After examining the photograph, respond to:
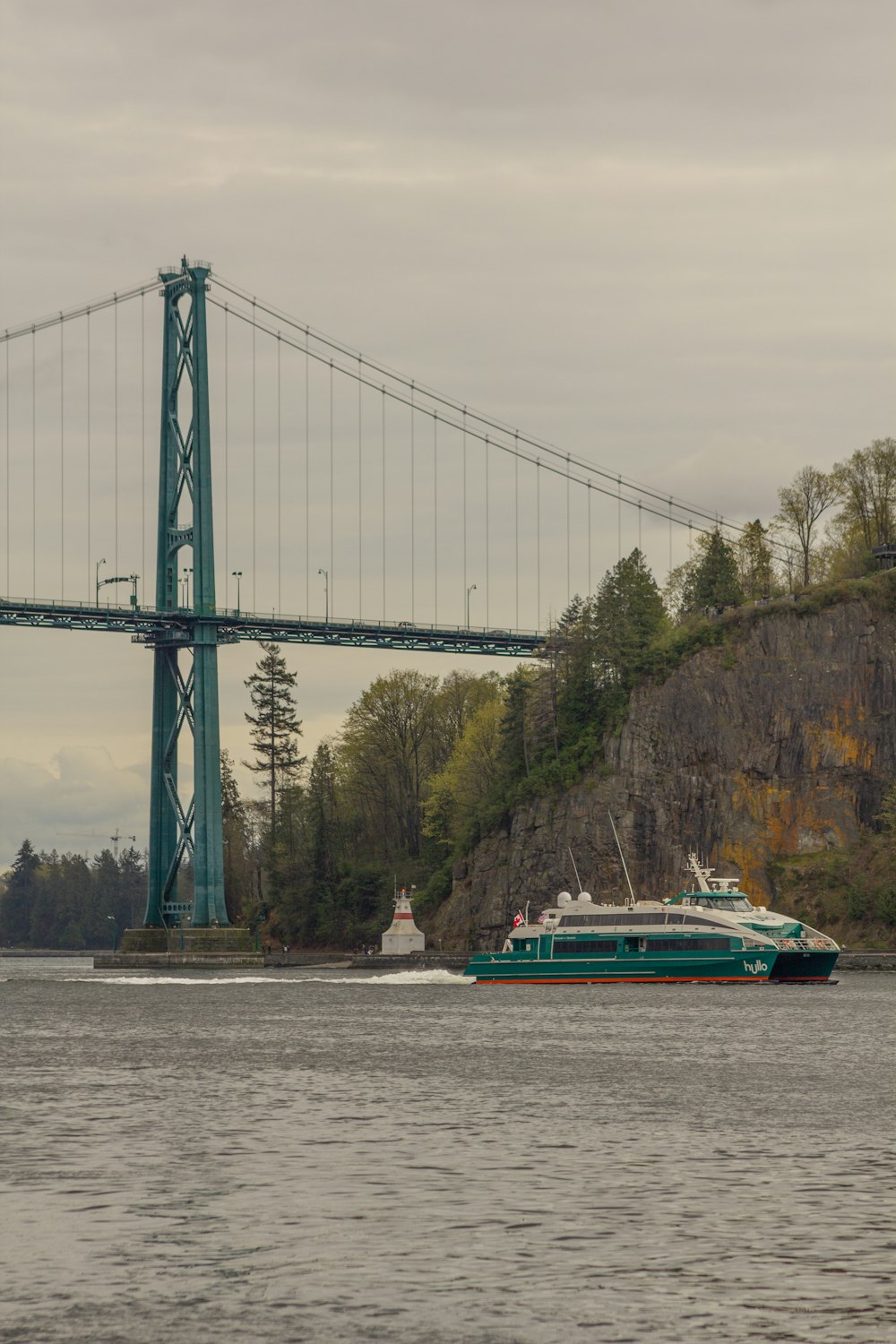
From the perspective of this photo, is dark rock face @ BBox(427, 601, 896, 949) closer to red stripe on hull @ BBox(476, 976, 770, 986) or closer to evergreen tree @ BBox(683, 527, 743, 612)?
evergreen tree @ BBox(683, 527, 743, 612)

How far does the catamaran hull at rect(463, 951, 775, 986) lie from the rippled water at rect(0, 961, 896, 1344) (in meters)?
34.2

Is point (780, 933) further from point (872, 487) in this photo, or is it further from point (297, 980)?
point (872, 487)

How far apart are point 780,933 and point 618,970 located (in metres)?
8.54

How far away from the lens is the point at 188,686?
413ft

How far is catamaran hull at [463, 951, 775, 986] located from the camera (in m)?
93.0

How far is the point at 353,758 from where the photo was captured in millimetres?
165375

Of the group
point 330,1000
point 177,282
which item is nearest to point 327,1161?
point 330,1000

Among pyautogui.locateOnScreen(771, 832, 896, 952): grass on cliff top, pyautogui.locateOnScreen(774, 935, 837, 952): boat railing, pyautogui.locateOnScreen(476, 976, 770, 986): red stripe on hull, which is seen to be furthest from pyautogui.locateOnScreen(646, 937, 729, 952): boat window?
pyautogui.locateOnScreen(771, 832, 896, 952): grass on cliff top

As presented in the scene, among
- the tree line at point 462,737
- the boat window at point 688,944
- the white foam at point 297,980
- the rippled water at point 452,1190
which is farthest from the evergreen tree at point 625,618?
the rippled water at point 452,1190

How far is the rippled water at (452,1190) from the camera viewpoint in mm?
19828

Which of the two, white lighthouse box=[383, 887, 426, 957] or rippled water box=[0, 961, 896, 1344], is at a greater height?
white lighthouse box=[383, 887, 426, 957]

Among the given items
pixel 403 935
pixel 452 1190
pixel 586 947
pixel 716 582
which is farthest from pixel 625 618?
pixel 452 1190

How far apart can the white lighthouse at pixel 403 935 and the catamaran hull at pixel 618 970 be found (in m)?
31.7

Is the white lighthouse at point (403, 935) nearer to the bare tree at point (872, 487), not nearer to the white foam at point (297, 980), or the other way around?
the white foam at point (297, 980)
